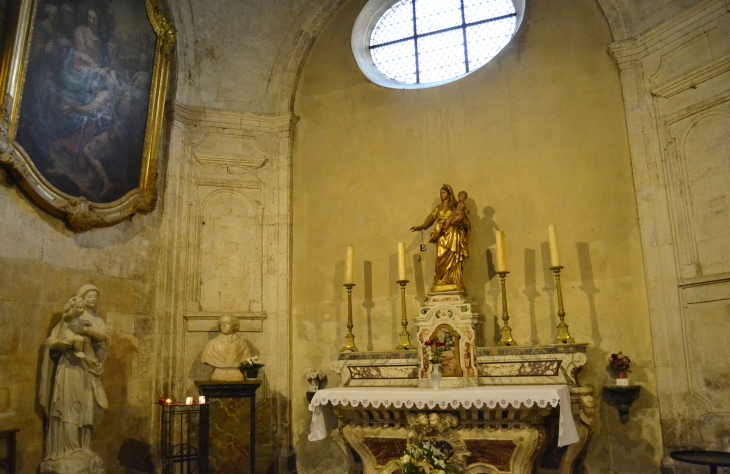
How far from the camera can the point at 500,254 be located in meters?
7.31

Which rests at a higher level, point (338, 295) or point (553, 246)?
point (553, 246)

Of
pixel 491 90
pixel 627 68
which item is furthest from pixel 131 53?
pixel 627 68

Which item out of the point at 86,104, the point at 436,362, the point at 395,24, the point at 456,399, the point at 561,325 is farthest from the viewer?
the point at 395,24

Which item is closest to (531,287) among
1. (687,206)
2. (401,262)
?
(401,262)

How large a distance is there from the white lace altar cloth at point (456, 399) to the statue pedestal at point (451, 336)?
334mm

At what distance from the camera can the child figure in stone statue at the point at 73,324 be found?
658 cm

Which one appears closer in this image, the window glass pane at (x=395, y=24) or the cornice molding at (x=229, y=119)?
the cornice molding at (x=229, y=119)

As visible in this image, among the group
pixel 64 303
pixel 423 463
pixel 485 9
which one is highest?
pixel 485 9

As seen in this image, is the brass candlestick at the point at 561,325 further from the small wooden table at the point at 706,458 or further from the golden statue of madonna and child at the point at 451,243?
the small wooden table at the point at 706,458

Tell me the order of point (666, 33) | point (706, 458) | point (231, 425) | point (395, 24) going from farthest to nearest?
point (395, 24) → point (231, 425) → point (666, 33) → point (706, 458)

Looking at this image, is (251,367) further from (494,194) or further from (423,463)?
(423,463)

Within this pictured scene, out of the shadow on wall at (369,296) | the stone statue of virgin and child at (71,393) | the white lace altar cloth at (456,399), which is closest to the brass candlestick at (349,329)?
the shadow on wall at (369,296)

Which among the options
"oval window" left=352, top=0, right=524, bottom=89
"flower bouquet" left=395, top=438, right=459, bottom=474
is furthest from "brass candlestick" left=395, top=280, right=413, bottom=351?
"flower bouquet" left=395, top=438, right=459, bottom=474

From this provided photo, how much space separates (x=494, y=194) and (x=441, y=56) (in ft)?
7.83
